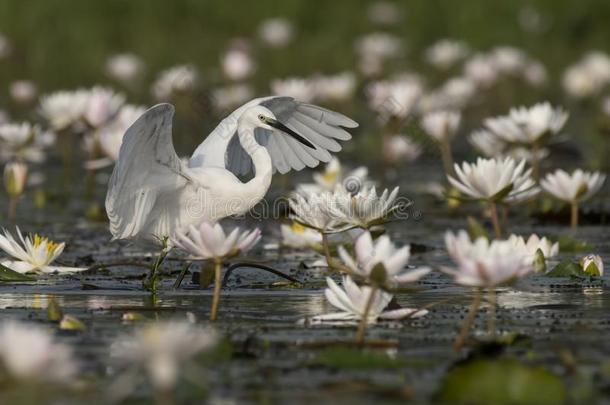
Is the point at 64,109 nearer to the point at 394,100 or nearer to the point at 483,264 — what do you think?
the point at 394,100

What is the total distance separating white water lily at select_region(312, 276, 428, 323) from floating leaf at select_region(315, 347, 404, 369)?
41 centimetres

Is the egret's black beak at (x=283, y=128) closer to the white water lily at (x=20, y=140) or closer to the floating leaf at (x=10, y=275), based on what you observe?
the floating leaf at (x=10, y=275)

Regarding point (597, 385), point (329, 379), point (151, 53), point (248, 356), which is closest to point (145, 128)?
point (248, 356)

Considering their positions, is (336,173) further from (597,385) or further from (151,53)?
(151,53)

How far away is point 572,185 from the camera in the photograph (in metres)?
6.94

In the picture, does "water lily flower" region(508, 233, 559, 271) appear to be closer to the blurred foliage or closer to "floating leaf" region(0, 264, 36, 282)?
"floating leaf" region(0, 264, 36, 282)

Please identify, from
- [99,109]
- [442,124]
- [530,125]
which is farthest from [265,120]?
[442,124]

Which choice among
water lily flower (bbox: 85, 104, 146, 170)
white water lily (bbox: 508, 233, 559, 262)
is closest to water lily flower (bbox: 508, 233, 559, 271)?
white water lily (bbox: 508, 233, 559, 262)

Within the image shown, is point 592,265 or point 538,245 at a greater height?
point 538,245

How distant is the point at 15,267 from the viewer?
Result: 5.96 metres

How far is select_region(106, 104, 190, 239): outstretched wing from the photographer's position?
5.64 metres

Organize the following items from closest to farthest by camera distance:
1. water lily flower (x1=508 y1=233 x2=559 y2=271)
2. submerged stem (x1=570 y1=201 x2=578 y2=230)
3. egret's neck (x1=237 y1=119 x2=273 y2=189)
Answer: water lily flower (x1=508 y1=233 x2=559 y2=271), egret's neck (x1=237 y1=119 x2=273 y2=189), submerged stem (x1=570 y1=201 x2=578 y2=230)

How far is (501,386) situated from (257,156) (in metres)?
3.00

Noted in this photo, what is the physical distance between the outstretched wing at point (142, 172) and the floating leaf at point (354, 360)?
188 centimetres
